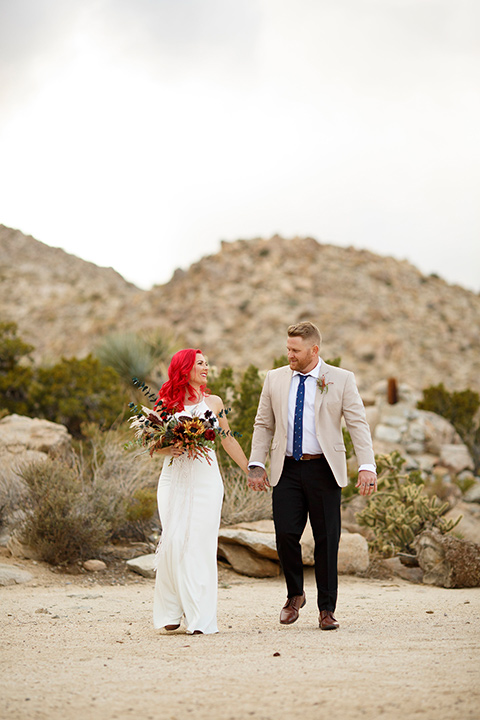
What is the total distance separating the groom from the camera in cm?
543

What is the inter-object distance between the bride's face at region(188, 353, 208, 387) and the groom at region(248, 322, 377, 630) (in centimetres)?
57

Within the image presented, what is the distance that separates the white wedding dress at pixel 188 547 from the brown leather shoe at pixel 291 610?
0.54 m

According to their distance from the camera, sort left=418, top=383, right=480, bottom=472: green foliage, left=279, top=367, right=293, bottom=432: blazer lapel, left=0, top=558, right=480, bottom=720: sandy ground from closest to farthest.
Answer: left=0, top=558, right=480, bottom=720: sandy ground < left=279, top=367, right=293, bottom=432: blazer lapel < left=418, top=383, right=480, bottom=472: green foliage

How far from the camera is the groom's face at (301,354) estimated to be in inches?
222

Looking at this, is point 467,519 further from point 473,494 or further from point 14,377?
point 14,377

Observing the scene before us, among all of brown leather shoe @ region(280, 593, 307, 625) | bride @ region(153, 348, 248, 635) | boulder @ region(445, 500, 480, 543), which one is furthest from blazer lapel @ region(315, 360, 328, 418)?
boulder @ region(445, 500, 480, 543)

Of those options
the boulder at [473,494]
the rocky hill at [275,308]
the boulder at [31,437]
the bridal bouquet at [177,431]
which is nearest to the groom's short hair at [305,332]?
the bridal bouquet at [177,431]

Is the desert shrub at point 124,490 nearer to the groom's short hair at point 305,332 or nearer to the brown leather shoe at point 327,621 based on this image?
the groom's short hair at point 305,332

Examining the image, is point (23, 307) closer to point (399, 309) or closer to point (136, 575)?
point (399, 309)

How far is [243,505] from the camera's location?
10125 mm

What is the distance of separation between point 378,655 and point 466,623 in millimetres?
1758

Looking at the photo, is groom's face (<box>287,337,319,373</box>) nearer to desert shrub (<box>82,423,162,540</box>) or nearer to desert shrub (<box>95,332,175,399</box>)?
desert shrub (<box>82,423,162,540</box>)

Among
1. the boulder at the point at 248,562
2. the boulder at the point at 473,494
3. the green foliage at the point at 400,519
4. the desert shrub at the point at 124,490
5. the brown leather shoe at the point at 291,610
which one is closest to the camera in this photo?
the brown leather shoe at the point at 291,610

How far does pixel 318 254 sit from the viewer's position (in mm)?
43625
